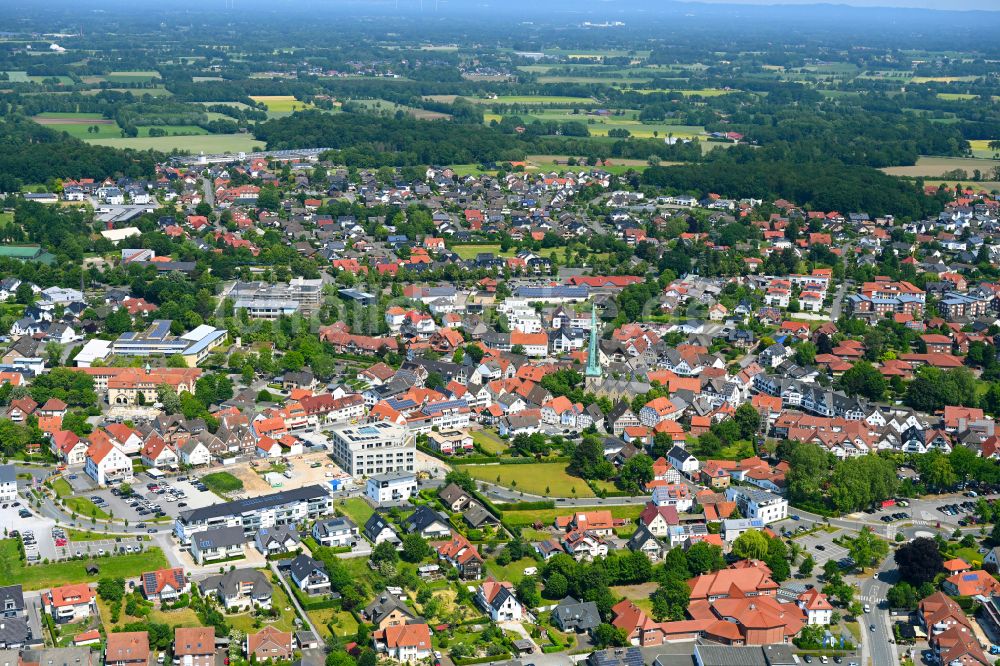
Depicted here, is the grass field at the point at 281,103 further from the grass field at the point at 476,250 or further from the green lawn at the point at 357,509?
the green lawn at the point at 357,509

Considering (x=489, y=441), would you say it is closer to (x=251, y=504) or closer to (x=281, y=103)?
(x=251, y=504)

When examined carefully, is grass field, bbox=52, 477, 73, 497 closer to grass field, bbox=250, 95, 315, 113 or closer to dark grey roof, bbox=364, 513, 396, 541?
dark grey roof, bbox=364, 513, 396, 541

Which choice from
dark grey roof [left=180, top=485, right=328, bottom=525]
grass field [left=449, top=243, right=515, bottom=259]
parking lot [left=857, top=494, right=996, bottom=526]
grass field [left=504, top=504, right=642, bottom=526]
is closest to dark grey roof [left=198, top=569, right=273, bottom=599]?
dark grey roof [left=180, top=485, right=328, bottom=525]

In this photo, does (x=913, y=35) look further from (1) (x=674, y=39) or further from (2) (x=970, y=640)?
(2) (x=970, y=640)

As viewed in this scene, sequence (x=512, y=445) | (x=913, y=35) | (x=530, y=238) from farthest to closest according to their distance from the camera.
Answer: (x=913, y=35) → (x=530, y=238) → (x=512, y=445)

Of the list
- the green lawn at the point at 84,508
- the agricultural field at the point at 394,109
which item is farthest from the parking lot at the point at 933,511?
the agricultural field at the point at 394,109

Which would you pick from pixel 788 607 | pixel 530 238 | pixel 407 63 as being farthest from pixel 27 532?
pixel 407 63

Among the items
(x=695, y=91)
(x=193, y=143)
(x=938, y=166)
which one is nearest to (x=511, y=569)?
(x=938, y=166)
